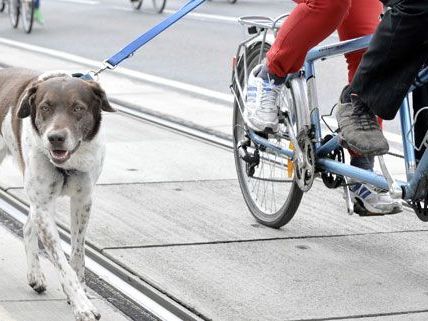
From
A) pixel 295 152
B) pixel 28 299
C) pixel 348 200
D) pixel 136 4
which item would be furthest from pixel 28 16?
pixel 28 299

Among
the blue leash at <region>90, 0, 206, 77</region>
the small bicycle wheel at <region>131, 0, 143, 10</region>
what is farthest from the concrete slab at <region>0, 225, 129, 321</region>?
the small bicycle wheel at <region>131, 0, 143, 10</region>

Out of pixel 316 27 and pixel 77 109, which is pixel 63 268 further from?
pixel 316 27

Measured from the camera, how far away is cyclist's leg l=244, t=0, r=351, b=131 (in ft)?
19.6

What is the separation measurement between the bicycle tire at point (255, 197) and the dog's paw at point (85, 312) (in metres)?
1.93

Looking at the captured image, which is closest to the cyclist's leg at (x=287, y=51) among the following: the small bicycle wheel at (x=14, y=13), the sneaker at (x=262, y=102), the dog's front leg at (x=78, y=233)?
the sneaker at (x=262, y=102)

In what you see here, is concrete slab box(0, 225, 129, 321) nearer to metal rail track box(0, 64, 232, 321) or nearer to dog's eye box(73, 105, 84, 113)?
metal rail track box(0, 64, 232, 321)

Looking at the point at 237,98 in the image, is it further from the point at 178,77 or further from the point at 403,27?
the point at 178,77

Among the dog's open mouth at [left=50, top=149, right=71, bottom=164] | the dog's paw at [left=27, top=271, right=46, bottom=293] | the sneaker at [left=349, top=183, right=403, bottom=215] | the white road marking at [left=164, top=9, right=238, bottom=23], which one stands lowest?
the white road marking at [left=164, top=9, right=238, bottom=23]

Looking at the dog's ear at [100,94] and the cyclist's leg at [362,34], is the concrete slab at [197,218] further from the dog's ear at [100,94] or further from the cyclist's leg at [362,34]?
the dog's ear at [100,94]

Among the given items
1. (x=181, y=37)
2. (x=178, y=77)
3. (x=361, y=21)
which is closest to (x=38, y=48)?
(x=181, y=37)

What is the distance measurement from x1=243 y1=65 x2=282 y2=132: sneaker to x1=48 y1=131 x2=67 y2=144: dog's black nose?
5.83 ft

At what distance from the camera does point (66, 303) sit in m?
5.60

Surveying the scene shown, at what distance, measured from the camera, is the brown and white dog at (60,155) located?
5.11 meters

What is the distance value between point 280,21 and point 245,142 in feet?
2.48
